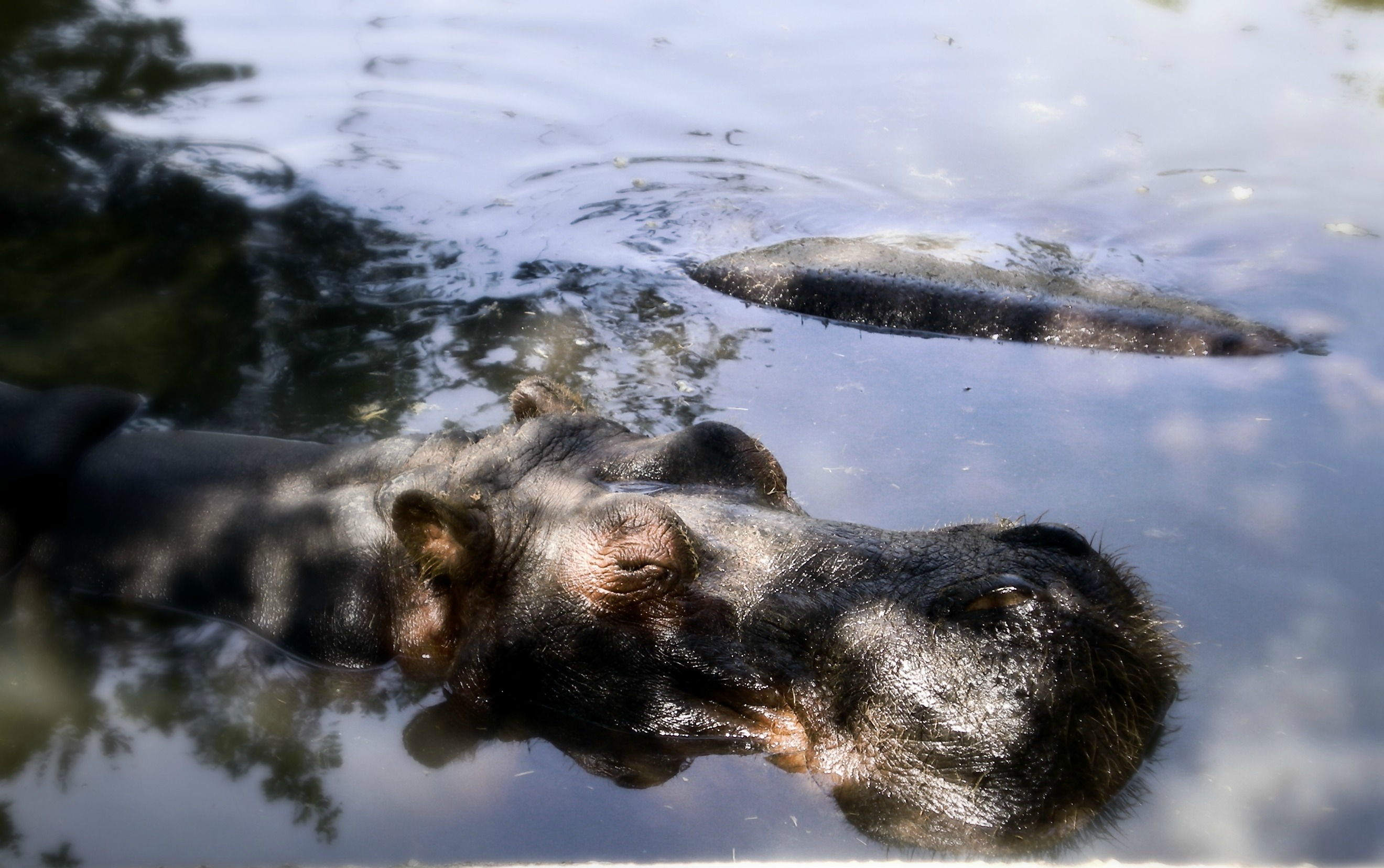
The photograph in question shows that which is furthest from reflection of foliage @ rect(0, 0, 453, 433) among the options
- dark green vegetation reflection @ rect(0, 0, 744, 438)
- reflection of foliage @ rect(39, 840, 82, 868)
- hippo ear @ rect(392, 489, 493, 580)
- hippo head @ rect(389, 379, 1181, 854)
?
reflection of foliage @ rect(39, 840, 82, 868)

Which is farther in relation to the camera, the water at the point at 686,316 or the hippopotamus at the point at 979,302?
the hippopotamus at the point at 979,302

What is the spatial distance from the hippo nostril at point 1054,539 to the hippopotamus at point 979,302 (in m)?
3.88

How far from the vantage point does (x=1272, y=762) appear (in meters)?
4.03

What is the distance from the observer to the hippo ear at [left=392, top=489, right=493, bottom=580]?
4.04m

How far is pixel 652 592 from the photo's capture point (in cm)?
375

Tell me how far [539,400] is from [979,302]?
3.54 m

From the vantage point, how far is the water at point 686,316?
4.03 meters

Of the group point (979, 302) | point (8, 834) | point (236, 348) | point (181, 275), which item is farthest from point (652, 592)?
point (181, 275)

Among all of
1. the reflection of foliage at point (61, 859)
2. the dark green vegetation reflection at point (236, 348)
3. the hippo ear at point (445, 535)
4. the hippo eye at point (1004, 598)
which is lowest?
the reflection of foliage at point (61, 859)

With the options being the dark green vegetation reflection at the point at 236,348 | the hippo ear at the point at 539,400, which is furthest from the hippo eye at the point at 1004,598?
the hippo ear at the point at 539,400

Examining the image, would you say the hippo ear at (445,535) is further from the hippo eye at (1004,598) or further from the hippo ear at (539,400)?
the hippo eye at (1004,598)

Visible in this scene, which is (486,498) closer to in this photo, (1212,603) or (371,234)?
(1212,603)

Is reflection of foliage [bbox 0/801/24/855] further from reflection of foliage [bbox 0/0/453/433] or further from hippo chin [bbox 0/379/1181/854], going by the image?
reflection of foliage [bbox 0/0/453/433]

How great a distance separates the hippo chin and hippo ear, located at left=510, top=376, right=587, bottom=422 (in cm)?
1
